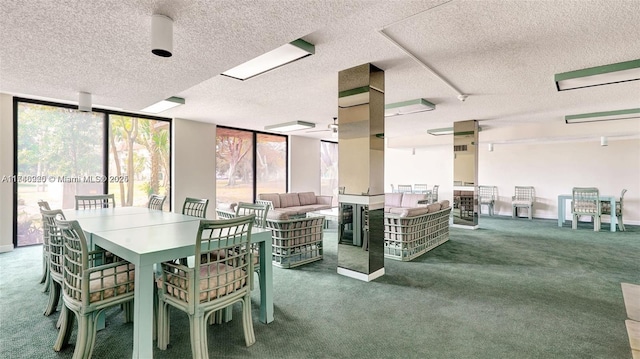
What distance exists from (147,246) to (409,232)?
3.44 metres

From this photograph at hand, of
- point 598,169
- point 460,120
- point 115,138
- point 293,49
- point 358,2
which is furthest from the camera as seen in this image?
point 598,169

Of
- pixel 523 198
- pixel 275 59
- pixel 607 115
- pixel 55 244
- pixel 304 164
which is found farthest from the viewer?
pixel 304 164

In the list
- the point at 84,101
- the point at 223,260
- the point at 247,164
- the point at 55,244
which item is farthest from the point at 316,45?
the point at 247,164

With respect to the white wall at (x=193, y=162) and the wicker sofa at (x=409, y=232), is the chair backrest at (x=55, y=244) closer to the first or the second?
the wicker sofa at (x=409, y=232)

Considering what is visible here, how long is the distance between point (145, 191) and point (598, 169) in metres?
11.5

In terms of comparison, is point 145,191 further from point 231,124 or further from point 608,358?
point 608,358

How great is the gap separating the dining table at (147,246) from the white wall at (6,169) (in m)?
2.47

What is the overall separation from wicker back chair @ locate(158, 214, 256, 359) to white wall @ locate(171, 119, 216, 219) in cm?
523

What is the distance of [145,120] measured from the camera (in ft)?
21.7

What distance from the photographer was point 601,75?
3568mm

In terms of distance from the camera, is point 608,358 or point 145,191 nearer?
point 608,358

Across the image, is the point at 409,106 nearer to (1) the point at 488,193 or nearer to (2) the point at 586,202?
(2) the point at 586,202

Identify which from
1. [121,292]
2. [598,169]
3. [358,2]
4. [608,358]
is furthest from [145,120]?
[598,169]

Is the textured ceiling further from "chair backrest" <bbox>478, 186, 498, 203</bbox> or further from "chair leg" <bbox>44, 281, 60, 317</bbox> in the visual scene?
"chair backrest" <bbox>478, 186, 498, 203</bbox>
